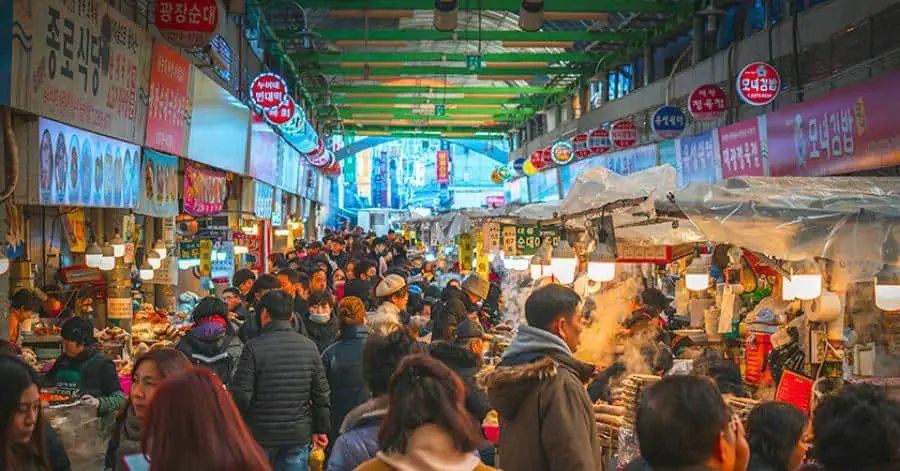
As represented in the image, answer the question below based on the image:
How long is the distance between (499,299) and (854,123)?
6.86 meters

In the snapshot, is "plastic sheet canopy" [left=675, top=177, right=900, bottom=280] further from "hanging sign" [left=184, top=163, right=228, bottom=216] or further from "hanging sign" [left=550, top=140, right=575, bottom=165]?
"hanging sign" [left=550, top=140, right=575, bottom=165]

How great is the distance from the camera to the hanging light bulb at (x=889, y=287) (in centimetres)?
614

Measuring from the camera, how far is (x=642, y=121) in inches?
939

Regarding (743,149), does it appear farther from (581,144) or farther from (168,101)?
(581,144)

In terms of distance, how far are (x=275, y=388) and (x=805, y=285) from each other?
382 cm

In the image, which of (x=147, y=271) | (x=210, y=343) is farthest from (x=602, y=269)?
(x=147, y=271)

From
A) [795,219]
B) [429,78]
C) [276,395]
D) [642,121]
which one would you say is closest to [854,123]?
[795,219]

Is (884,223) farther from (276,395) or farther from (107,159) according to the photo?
(107,159)

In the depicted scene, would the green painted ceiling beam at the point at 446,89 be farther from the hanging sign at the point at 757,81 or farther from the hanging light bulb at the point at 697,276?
the hanging light bulb at the point at 697,276

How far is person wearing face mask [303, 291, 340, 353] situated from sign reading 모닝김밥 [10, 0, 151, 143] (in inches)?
103

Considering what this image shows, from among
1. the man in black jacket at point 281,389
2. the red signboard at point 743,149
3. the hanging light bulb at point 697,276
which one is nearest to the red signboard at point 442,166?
the red signboard at point 743,149

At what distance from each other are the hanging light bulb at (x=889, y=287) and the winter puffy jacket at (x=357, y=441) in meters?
3.65

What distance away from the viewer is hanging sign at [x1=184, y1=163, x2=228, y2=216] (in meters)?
14.4

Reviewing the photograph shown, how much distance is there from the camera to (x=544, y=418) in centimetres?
426
